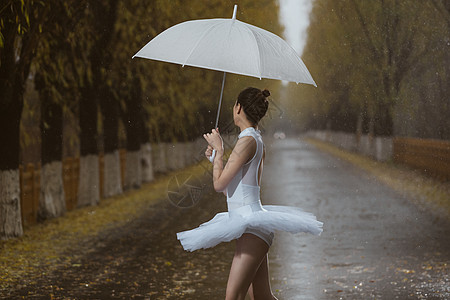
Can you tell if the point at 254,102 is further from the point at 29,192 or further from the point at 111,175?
the point at 111,175

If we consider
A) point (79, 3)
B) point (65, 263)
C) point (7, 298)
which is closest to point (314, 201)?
point (79, 3)

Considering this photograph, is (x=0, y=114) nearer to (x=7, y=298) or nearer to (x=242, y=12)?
(x=7, y=298)

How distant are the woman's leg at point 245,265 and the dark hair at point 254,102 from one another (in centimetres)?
77

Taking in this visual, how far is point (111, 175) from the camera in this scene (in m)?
20.5

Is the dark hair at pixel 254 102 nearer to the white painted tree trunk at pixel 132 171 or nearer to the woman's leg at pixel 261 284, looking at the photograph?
the woman's leg at pixel 261 284

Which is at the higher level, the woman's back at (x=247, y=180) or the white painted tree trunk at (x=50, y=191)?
the woman's back at (x=247, y=180)

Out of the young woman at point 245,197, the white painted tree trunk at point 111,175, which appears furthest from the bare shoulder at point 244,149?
the white painted tree trunk at point 111,175

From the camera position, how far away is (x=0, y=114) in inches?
469

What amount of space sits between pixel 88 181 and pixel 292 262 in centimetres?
908

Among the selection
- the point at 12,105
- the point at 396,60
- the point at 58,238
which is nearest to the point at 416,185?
the point at 396,60

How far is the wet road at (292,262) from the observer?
7973 mm

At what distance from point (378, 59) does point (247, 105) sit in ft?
96.2

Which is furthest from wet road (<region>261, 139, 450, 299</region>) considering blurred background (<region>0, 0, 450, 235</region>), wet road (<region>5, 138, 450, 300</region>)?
blurred background (<region>0, 0, 450, 235</region>)

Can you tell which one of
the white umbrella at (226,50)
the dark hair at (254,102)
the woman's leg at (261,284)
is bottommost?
the woman's leg at (261,284)
